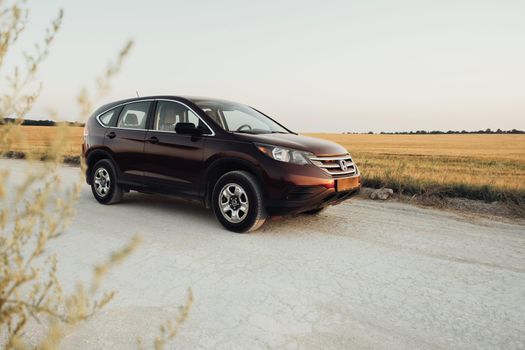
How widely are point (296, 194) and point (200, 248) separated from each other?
1.31m

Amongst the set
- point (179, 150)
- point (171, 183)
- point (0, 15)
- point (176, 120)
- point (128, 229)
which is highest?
point (0, 15)

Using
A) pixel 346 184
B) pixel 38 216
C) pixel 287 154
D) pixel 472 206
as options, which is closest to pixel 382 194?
pixel 472 206

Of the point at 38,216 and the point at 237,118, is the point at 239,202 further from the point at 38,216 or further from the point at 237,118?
the point at 38,216

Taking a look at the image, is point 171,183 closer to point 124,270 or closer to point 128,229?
point 128,229

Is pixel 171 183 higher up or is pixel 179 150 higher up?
pixel 179 150

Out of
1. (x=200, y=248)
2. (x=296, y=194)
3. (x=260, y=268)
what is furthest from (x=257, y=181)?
(x=260, y=268)

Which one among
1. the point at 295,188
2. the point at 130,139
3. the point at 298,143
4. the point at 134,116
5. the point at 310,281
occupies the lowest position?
the point at 310,281

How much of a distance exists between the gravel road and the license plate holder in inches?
22.3

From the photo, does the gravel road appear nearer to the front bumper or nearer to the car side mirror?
the front bumper

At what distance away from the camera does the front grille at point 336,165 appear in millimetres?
5578

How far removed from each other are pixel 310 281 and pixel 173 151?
10.5ft

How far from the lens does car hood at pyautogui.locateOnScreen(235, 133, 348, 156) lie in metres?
5.59

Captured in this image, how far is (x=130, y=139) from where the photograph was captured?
7031 mm

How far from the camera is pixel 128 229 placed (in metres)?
5.77
